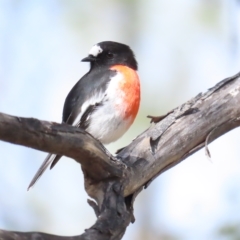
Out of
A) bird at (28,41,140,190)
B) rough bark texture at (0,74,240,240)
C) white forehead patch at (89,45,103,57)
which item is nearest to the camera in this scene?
rough bark texture at (0,74,240,240)

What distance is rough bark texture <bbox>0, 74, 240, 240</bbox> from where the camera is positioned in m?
2.35

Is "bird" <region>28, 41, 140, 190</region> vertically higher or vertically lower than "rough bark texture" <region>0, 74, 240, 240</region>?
higher

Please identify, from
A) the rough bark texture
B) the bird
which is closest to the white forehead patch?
the bird

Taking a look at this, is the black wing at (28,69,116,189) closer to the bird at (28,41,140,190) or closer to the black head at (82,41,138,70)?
the bird at (28,41,140,190)

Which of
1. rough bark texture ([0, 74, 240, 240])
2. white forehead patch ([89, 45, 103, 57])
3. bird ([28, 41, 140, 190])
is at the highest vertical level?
white forehead patch ([89, 45, 103, 57])

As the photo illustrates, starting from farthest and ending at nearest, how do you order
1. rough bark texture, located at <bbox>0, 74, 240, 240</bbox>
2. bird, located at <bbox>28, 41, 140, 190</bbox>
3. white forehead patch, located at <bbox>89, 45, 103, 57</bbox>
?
white forehead patch, located at <bbox>89, 45, 103, 57</bbox> < bird, located at <bbox>28, 41, 140, 190</bbox> < rough bark texture, located at <bbox>0, 74, 240, 240</bbox>

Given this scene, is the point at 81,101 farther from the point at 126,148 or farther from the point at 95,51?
the point at 126,148

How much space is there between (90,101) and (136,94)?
30 centimetres

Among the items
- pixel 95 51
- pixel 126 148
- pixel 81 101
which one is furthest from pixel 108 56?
pixel 126 148

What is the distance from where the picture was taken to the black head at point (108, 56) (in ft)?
14.1

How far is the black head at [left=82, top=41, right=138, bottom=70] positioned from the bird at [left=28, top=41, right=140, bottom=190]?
16 cm

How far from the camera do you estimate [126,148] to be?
336 cm

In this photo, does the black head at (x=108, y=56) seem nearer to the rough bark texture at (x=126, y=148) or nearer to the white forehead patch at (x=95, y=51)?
the white forehead patch at (x=95, y=51)

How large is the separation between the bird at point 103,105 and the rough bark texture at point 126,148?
0.43 metres
